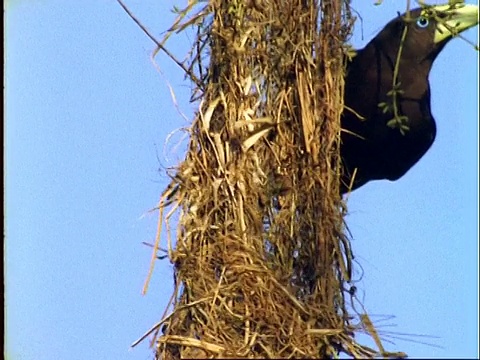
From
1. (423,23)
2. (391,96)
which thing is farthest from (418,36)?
(391,96)

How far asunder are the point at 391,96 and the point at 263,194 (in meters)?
0.38

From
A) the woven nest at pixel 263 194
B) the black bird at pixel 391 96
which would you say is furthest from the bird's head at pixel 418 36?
the woven nest at pixel 263 194

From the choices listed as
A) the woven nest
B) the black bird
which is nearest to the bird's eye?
the black bird

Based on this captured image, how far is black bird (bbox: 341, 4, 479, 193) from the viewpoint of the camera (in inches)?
84.9

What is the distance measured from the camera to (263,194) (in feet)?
6.39

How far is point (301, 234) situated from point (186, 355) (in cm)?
34

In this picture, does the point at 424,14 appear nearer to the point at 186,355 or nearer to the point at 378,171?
the point at 378,171

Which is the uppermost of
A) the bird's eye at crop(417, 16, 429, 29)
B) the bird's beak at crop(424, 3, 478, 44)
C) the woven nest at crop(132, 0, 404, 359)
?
the bird's eye at crop(417, 16, 429, 29)

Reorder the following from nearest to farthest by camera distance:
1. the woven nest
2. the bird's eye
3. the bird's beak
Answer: the woven nest
the bird's beak
the bird's eye

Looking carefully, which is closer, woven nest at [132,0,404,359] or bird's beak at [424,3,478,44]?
woven nest at [132,0,404,359]

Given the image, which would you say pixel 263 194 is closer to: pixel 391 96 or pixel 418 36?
pixel 391 96

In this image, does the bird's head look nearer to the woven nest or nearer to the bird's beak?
the bird's beak

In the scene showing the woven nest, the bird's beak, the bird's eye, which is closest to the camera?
the woven nest

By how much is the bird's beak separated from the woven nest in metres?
Result: 0.18
